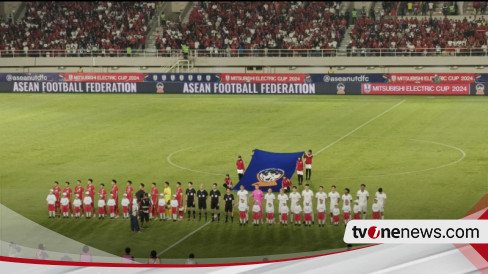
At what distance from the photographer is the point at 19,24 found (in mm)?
70750

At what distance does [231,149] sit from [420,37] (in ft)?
105

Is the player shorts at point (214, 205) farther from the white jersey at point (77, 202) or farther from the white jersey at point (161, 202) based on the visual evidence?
the white jersey at point (77, 202)

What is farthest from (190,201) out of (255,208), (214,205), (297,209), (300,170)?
(300,170)

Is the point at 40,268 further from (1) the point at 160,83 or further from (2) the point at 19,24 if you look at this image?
(2) the point at 19,24

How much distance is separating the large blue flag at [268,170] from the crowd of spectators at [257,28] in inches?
1435

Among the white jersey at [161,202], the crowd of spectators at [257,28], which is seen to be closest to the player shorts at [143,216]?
the white jersey at [161,202]

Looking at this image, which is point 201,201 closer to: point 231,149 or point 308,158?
point 308,158

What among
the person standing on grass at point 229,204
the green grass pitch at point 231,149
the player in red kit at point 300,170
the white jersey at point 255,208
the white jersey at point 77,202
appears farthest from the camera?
the player in red kit at point 300,170

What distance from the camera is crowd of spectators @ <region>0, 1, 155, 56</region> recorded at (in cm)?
6619

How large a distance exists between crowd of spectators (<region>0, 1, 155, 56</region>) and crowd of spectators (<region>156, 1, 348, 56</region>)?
305 centimetres

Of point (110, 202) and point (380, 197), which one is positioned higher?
point (380, 197)

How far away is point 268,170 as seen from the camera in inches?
992

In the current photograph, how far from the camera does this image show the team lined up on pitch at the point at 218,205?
21000 millimetres

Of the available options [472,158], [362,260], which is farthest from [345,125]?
[362,260]
